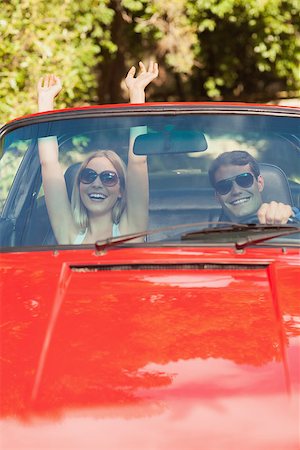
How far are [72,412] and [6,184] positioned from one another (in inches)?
67.9

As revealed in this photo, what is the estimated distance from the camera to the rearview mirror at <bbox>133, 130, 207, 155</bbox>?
11.5ft

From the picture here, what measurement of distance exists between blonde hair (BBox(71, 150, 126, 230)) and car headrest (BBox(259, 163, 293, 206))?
505mm

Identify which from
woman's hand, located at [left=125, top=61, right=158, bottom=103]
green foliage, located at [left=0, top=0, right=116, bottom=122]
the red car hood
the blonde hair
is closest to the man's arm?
the red car hood

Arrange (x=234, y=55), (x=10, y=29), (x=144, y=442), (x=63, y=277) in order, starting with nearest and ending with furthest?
(x=144, y=442)
(x=63, y=277)
(x=10, y=29)
(x=234, y=55)

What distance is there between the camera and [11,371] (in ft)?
8.04

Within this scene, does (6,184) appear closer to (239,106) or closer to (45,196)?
(45,196)

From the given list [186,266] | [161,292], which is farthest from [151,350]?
[186,266]

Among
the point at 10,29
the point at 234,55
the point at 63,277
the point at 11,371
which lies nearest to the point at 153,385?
the point at 11,371

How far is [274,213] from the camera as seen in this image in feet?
11.1

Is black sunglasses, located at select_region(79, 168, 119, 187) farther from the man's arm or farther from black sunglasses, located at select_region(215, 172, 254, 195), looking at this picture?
the man's arm

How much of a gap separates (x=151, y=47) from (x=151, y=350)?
51.5 ft

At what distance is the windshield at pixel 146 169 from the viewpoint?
11.1 ft

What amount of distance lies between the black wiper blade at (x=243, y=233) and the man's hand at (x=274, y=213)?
202 millimetres

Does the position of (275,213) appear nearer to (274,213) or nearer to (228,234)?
(274,213)
